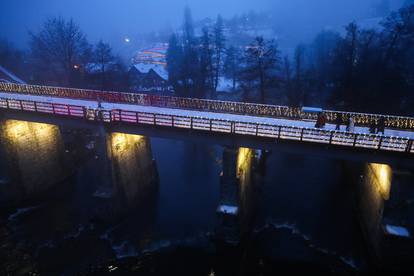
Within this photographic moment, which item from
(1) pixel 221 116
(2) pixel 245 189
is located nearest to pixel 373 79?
(1) pixel 221 116

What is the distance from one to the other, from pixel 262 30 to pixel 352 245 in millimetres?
134667

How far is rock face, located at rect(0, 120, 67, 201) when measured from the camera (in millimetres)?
32938

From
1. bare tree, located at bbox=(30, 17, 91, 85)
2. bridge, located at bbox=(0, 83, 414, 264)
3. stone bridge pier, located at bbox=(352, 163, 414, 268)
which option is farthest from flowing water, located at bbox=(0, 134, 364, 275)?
bare tree, located at bbox=(30, 17, 91, 85)

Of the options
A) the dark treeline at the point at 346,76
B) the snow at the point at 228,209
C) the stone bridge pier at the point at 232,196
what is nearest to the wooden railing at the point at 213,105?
the stone bridge pier at the point at 232,196

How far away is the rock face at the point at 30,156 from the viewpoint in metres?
32.9

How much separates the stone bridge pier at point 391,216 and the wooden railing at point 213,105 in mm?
4041

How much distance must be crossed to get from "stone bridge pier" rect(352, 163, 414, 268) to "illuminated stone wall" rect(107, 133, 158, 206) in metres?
21.3

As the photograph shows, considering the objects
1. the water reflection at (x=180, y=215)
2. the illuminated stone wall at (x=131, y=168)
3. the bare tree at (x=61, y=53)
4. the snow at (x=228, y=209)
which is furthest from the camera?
the bare tree at (x=61, y=53)

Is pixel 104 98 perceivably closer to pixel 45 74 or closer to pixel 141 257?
pixel 141 257

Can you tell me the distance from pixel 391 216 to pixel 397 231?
1070 mm

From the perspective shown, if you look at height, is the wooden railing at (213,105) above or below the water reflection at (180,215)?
above

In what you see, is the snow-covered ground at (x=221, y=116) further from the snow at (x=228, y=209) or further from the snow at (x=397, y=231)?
the snow at (x=228, y=209)

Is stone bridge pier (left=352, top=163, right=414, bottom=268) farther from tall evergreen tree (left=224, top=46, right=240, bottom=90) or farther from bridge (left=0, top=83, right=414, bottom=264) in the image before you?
tall evergreen tree (left=224, top=46, right=240, bottom=90)

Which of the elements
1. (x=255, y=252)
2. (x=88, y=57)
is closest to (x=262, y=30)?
(x=88, y=57)
